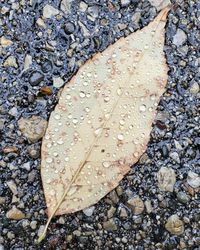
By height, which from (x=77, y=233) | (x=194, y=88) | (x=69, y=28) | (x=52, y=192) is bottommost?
(x=77, y=233)

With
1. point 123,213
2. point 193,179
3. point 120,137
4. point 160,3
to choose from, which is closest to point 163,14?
point 160,3

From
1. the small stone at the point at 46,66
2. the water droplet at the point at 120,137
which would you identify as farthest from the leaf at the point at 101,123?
the small stone at the point at 46,66

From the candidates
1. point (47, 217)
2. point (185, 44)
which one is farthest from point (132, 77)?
point (47, 217)

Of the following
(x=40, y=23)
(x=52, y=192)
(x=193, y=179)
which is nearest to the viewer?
(x=52, y=192)

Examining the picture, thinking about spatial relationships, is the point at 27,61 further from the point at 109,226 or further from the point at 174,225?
the point at 174,225

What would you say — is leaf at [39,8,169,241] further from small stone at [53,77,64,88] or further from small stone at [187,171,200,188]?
small stone at [187,171,200,188]

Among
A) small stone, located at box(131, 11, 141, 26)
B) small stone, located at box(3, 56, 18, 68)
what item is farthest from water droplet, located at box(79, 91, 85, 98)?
small stone, located at box(131, 11, 141, 26)

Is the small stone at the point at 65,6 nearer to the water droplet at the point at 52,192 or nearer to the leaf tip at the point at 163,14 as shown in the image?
the leaf tip at the point at 163,14
